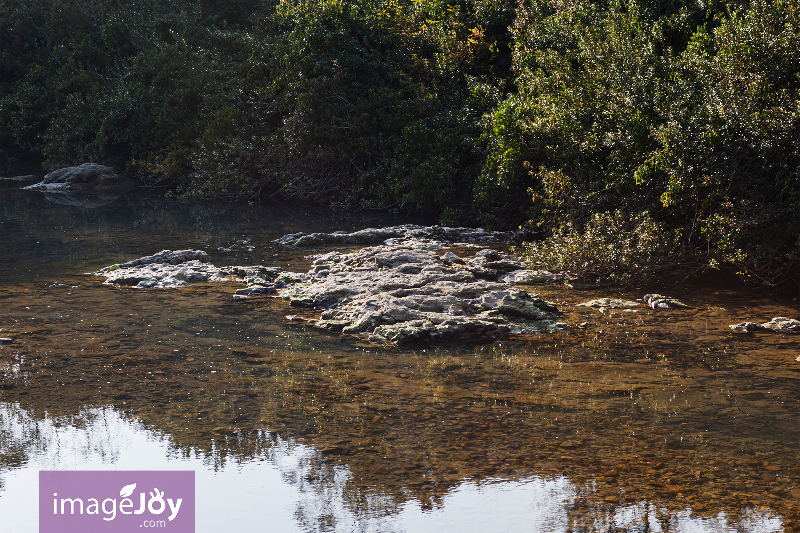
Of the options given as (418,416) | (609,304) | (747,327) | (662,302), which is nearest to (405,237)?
(609,304)

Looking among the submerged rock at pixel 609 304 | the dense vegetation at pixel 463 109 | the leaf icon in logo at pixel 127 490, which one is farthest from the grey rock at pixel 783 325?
the leaf icon in logo at pixel 127 490

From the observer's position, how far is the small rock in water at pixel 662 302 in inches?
313

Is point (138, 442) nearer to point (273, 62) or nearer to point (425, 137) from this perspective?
A: point (425, 137)

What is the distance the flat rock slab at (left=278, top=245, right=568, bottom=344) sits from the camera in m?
6.94

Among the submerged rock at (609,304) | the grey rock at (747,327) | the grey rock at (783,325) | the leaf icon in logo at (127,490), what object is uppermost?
the grey rock at (783,325)

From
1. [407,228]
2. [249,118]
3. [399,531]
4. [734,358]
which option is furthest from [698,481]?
[249,118]

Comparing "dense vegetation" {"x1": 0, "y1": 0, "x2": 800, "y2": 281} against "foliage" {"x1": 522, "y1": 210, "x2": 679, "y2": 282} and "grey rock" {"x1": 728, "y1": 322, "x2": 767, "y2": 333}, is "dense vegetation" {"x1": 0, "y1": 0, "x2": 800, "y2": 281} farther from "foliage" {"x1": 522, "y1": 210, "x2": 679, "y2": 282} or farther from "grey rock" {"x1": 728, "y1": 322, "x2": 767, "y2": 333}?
"grey rock" {"x1": 728, "y1": 322, "x2": 767, "y2": 333}

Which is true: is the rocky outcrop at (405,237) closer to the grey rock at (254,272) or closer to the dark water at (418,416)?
the grey rock at (254,272)

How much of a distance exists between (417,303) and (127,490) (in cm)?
400

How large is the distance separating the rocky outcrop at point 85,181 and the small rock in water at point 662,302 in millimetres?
18987

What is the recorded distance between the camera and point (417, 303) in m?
7.46

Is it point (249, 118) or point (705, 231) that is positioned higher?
point (249, 118)

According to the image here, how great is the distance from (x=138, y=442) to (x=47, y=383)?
5.11ft

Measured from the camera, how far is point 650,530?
350cm
